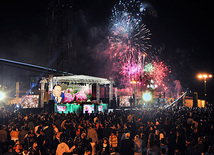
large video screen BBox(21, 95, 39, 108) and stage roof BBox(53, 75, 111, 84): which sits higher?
stage roof BBox(53, 75, 111, 84)

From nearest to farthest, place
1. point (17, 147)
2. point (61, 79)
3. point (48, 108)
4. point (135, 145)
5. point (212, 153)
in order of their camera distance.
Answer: point (212, 153) → point (17, 147) → point (135, 145) → point (48, 108) → point (61, 79)

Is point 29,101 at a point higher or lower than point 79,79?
lower

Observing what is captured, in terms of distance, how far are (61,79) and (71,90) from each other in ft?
6.53

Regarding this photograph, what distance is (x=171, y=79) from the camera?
6341cm

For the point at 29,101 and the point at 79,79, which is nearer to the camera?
the point at 79,79

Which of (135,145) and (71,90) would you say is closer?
(135,145)

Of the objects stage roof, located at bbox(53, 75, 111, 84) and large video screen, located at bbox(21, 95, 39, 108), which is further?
large video screen, located at bbox(21, 95, 39, 108)

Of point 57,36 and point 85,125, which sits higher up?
point 57,36

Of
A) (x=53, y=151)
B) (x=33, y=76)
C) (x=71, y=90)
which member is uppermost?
(x=33, y=76)

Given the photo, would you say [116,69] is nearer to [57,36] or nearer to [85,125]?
[57,36]

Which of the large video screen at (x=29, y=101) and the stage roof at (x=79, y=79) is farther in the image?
the large video screen at (x=29, y=101)

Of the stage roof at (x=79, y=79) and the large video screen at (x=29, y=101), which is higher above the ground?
the stage roof at (x=79, y=79)

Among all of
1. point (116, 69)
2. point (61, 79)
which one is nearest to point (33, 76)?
point (116, 69)

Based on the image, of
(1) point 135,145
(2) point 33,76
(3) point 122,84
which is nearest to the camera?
(1) point 135,145
